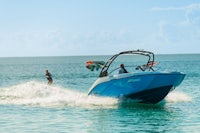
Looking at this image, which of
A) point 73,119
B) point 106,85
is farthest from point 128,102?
point 73,119

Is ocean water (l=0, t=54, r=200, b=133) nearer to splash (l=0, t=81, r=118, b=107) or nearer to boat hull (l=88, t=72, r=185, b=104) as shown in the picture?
splash (l=0, t=81, r=118, b=107)

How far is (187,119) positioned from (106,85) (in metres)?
6.12

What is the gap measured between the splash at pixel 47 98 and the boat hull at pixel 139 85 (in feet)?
1.94

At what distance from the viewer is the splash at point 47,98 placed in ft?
93.7

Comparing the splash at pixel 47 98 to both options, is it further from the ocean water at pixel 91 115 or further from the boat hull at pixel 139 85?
the boat hull at pixel 139 85

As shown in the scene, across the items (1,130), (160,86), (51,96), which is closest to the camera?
(1,130)

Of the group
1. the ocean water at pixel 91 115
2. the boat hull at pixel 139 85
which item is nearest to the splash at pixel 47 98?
the ocean water at pixel 91 115

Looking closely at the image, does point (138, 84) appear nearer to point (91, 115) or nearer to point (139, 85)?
point (139, 85)

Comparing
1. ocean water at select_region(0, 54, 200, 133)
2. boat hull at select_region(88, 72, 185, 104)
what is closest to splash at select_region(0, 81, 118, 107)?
ocean water at select_region(0, 54, 200, 133)

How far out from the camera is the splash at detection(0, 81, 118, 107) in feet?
93.7

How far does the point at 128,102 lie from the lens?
93.2 ft

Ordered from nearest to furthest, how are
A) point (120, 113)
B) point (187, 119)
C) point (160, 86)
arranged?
1. point (187, 119)
2. point (120, 113)
3. point (160, 86)

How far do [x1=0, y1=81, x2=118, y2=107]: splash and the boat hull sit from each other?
1.94 ft

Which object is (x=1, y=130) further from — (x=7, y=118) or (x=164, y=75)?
(x=164, y=75)
